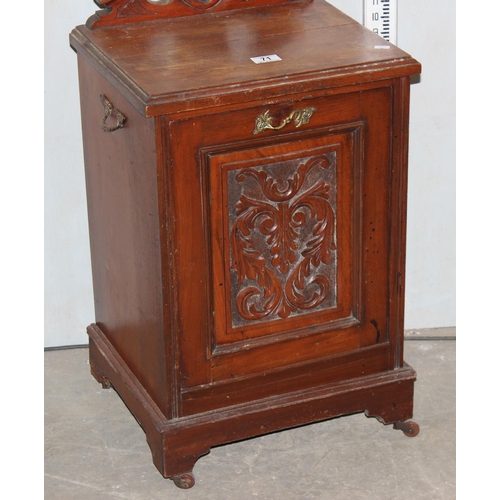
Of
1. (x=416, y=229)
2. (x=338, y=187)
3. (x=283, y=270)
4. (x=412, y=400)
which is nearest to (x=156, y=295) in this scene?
(x=283, y=270)

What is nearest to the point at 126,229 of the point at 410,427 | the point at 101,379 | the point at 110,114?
the point at 110,114

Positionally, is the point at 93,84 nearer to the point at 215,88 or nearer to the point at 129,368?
the point at 215,88

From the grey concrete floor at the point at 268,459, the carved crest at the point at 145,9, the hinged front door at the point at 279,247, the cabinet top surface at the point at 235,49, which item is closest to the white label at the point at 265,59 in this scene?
the cabinet top surface at the point at 235,49

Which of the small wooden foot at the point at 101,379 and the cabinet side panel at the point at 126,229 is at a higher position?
the cabinet side panel at the point at 126,229

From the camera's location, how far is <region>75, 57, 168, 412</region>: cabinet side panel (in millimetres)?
2738

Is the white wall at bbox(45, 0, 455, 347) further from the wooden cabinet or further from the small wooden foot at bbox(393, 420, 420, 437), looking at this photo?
the small wooden foot at bbox(393, 420, 420, 437)

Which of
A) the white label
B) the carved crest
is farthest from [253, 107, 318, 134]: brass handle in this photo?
the carved crest

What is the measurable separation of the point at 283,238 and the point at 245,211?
0.13 metres

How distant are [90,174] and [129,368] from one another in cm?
53

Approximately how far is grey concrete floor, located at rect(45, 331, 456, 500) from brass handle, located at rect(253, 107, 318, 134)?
0.90 meters

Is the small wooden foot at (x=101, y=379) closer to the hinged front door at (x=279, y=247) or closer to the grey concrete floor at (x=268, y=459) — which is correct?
the grey concrete floor at (x=268, y=459)

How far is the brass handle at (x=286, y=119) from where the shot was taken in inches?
106

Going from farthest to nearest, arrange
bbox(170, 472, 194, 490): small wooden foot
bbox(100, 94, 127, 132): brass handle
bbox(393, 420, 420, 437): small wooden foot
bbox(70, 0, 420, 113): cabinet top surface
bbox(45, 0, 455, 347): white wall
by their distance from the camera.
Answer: bbox(45, 0, 455, 347): white wall, bbox(393, 420, 420, 437): small wooden foot, bbox(170, 472, 194, 490): small wooden foot, bbox(100, 94, 127, 132): brass handle, bbox(70, 0, 420, 113): cabinet top surface

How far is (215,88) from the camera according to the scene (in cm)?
261
